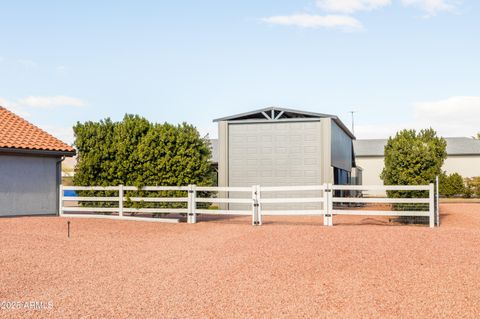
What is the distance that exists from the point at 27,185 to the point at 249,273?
578 inches

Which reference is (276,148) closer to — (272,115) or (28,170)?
(272,115)

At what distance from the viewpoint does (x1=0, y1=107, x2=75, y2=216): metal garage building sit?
68.3 feet

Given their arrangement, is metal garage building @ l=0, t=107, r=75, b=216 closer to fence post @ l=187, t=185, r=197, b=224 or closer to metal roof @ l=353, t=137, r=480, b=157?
fence post @ l=187, t=185, r=197, b=224

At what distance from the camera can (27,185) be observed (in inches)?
847

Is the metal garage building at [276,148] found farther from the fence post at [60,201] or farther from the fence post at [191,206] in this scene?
the fence post at [60,201]

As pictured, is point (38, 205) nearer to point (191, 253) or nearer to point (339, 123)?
point (191, 253)

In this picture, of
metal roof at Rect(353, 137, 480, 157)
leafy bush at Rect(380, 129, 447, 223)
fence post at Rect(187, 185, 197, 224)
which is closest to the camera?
leafy bush at Rect(380, 129, 447, 223)

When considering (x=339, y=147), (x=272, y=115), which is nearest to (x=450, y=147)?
(x=339, y=147)

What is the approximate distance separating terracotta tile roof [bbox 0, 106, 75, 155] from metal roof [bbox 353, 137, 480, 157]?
1604 inches

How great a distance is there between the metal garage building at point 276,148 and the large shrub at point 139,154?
501 centimetres

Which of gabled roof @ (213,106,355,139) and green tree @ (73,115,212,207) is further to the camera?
gabled roof @ (213,106,355,139)

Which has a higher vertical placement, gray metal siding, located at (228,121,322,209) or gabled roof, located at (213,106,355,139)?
gabled roof, located at (213,106,355,139)

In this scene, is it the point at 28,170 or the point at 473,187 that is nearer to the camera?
the point at 28,170

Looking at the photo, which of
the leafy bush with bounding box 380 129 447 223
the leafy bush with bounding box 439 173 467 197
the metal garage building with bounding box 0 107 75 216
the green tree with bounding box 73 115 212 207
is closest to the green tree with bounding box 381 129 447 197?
the leafy bush with bounding box 380 129 447 223
